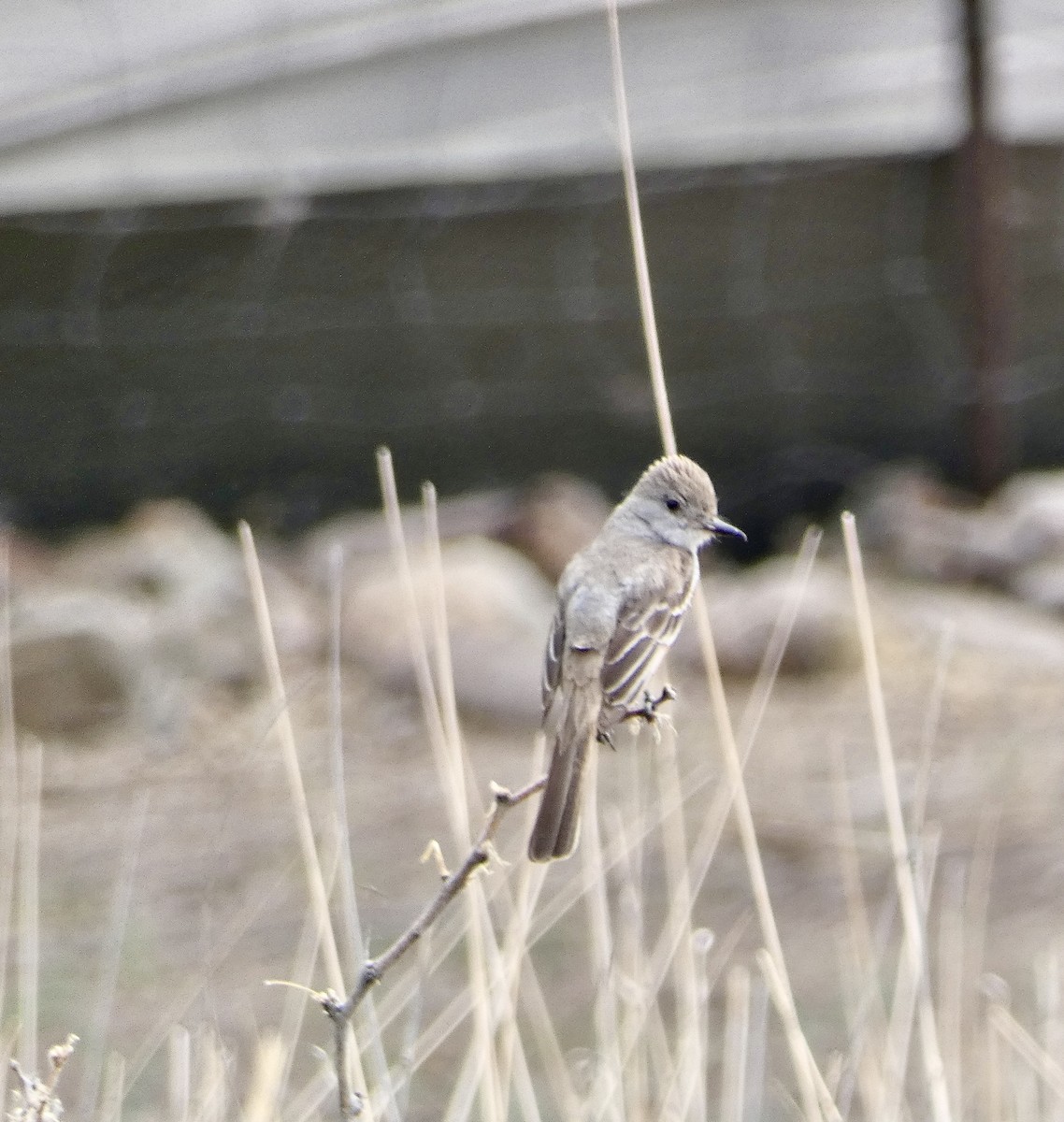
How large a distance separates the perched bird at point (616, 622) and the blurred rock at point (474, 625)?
2.12 metres

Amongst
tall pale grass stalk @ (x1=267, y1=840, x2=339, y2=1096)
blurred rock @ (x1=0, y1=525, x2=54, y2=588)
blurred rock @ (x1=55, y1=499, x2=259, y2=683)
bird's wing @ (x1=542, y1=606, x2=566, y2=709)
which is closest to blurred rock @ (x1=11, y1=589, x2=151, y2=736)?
blurred rock @ (x1=55, y1=499, x2=259, y2=683)

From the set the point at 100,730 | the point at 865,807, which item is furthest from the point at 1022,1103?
the point at 100,730

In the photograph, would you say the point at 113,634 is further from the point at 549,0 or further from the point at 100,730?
the point at 549,0

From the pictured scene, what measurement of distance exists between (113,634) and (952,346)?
125 inches

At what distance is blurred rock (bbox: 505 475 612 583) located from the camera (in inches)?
238

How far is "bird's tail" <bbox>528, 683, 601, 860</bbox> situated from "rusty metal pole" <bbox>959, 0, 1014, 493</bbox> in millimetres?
4061

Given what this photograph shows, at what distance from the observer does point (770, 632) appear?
5.18 m

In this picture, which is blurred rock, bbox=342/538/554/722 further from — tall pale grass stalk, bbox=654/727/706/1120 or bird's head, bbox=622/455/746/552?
tall pale grass stalk, bbox=654/727/706/1120

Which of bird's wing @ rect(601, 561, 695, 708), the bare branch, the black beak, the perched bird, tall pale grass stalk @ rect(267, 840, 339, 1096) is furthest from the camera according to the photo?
the black beak

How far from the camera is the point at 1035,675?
5.36 metres

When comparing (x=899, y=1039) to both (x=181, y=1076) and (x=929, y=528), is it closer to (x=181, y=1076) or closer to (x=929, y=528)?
(x=181, y=1076)

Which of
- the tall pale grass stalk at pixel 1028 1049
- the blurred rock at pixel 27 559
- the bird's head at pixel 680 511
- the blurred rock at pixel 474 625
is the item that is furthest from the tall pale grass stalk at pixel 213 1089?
the blurred rock at pixel 27 559

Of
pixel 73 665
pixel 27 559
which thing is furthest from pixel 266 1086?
pixel 27 559

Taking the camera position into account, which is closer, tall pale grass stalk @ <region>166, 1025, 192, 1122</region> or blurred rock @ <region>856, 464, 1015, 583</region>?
tall pale grass stalk @ <region>166, 1025, 192, 1122</region>
